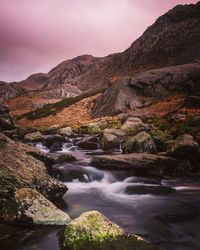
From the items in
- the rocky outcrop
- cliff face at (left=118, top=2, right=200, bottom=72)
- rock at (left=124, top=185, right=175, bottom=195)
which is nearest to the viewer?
rock at (left=124, top=185, right=175, bottom=195)

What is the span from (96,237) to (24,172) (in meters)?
4.59

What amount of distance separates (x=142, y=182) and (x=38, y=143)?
16.1 meters

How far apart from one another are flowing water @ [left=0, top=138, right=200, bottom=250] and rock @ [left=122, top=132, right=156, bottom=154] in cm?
389

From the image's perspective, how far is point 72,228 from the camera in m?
7.15

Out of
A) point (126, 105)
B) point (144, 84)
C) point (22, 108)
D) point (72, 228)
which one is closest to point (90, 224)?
point (72, 228)

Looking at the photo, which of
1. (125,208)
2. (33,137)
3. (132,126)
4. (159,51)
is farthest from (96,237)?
(159,51)

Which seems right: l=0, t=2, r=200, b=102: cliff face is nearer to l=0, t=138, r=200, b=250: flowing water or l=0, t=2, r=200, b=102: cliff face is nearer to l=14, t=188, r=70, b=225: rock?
l=0, t=138, r=200, b=250: flowing water

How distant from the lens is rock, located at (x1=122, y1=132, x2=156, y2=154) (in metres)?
20.2

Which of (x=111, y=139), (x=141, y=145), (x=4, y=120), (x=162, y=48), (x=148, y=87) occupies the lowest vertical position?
(x=111, y=139)

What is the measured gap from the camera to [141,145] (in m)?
20.5

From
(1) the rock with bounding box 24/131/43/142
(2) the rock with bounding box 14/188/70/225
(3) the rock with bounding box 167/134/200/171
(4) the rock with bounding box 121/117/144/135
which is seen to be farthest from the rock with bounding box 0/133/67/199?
(4) the rock with bounding box 121/117/144/135

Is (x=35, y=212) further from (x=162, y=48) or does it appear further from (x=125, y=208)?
(x=162, y=48)

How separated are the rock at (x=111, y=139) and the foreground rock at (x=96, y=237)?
1879 centimetres

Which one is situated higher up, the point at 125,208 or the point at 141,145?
the point at 141,145
